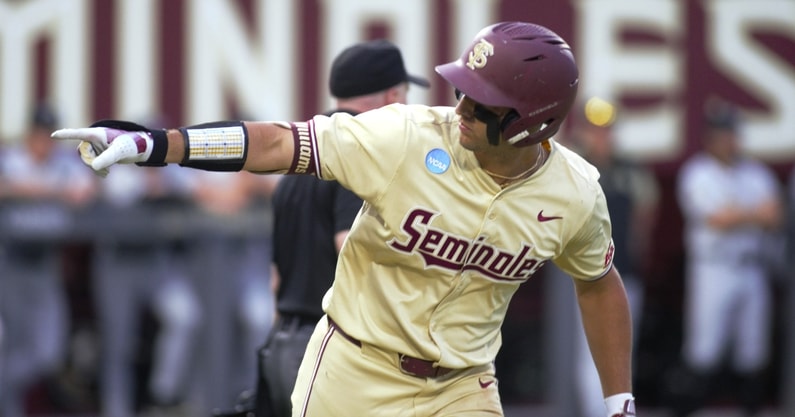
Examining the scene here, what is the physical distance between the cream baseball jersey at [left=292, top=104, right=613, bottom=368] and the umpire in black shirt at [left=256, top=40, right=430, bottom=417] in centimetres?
90

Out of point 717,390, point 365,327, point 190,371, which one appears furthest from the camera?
point 717,390

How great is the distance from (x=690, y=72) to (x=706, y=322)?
218 cm

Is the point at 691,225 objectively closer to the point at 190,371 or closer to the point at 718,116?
the point at 718,116

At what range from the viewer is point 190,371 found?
30.4ft

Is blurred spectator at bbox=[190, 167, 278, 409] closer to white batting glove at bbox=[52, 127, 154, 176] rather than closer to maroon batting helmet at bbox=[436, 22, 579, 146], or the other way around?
maroon batting helmet at bbox=[436, 22, 579, 146]

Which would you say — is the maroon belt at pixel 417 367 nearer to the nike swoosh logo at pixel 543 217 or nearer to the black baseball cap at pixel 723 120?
the nike swoosh logo at pixel 543 217

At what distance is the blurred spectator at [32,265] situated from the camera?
869cm

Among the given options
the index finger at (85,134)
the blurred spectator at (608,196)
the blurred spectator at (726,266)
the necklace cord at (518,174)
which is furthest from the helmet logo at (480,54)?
the blurred spectator at (726,266)

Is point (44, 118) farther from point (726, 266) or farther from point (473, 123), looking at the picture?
point (473, 123)

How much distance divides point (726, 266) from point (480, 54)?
603 centimetres

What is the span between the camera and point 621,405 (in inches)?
169

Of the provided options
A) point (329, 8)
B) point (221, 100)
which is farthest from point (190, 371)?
point (329, 8)

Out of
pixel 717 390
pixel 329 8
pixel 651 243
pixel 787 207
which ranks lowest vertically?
pixel 717 390

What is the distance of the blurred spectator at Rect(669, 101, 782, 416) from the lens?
9.34 m
